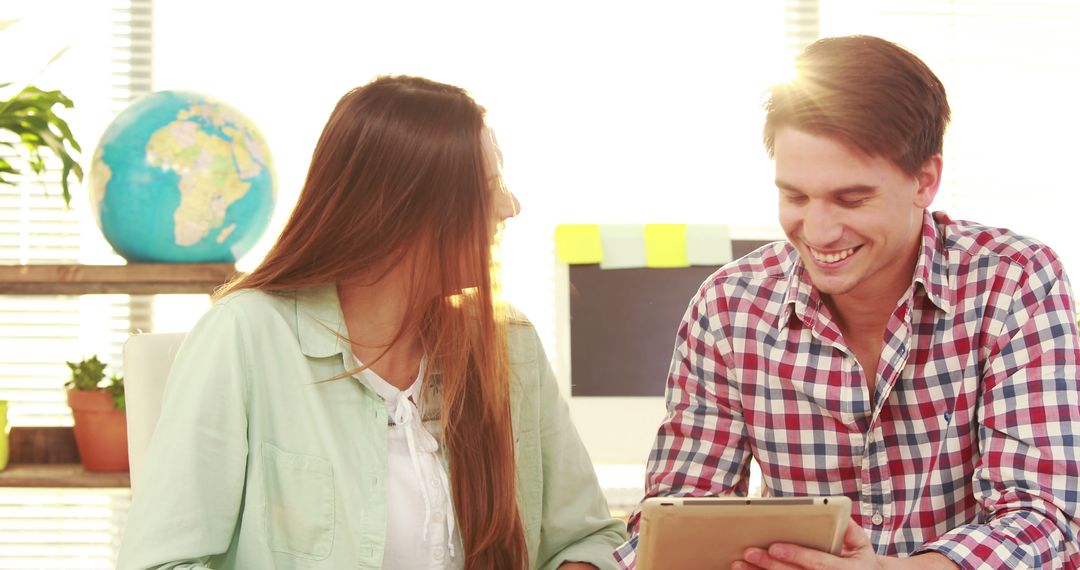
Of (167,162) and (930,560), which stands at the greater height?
(167,162)

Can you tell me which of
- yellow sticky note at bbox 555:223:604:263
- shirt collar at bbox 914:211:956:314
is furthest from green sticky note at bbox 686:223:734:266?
shirt collar at bbox 914:211:956:314

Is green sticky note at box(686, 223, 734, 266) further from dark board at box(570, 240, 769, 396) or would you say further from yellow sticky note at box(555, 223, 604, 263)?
yellow sticky note at box(555, 223, 604, 263)

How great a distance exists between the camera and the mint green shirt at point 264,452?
1106mm

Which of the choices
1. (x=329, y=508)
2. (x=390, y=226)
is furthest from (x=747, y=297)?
(x=329, y=508)

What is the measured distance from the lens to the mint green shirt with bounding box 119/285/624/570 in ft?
3.63

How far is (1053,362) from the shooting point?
1301 millimetres

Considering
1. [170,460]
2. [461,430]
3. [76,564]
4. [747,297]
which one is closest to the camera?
[170,460]

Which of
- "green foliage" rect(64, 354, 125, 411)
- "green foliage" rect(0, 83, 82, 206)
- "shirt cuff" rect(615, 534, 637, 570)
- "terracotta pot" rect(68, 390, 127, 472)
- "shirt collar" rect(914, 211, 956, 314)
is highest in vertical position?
"green foliage" rect(0, 83, 82, 206)

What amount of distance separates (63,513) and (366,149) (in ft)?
6.27

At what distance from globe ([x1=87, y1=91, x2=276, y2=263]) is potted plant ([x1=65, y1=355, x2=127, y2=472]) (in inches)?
11.5

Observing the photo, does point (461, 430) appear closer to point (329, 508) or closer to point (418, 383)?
Answer: point (418, 383)

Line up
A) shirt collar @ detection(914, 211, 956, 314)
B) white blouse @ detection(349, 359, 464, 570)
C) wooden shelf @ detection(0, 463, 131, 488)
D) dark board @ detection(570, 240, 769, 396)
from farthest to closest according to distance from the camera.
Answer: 1. dark board @ detection(570, 240, 769, 396)
2. wooden shelf @ detection(0, 463, 131, 488)
3. shirt collar @ detection(914, 211, 956, 314)
4. white blouse @ detection(349, 359, 464, 570)

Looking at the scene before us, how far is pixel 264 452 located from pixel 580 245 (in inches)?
48.2

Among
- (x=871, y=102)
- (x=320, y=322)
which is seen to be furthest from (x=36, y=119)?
(x=871, y=102)
